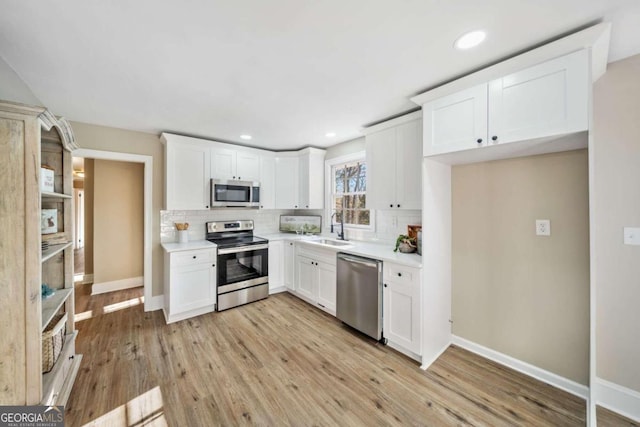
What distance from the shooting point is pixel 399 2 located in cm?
124

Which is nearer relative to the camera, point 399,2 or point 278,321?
point 399,2

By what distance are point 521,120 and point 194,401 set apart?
308 centimetres

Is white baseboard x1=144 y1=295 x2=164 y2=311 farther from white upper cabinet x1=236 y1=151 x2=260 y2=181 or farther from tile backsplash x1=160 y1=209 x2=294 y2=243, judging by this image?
white upper cabinet x1=236 y1=151 x2=260 y2=181

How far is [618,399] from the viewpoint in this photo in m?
1.69

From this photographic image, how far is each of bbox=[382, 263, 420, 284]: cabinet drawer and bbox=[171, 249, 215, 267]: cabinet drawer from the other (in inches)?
88.9

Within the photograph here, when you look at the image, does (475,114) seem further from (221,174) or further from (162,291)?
(162,291)

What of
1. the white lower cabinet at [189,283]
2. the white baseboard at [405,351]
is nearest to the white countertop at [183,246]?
the white lower cabinet at [189,283]

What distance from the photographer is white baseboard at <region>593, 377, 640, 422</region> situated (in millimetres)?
1645

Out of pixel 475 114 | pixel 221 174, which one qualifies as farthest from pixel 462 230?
pixel 221 174

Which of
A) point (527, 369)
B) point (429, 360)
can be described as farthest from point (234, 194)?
point (527, 369)

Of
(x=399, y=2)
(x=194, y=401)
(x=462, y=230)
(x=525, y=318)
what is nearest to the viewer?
(x=399, y=2)

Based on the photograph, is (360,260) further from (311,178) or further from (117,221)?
(117,221)

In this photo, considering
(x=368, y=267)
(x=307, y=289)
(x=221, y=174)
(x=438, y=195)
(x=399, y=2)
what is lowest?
(x=307, y=289)

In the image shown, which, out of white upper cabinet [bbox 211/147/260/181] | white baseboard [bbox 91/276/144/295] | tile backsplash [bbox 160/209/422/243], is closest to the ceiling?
white upper cabinet [bbox 211/147/260/181]
